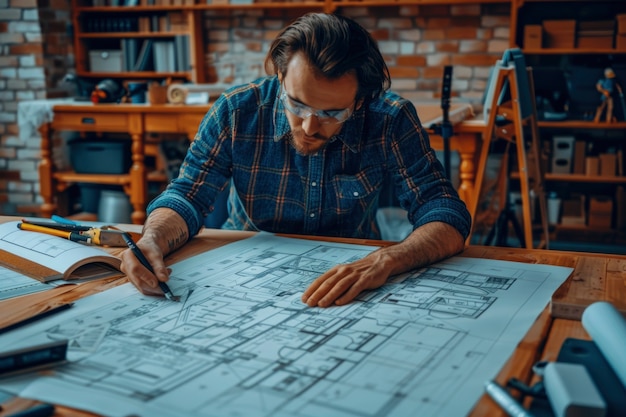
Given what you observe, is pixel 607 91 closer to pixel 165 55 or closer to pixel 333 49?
pixel 165 55

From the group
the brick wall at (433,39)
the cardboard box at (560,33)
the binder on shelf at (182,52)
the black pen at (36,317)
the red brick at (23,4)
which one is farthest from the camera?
the binder on shelf at (182,52)

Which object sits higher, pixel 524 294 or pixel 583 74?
pixel 583 74

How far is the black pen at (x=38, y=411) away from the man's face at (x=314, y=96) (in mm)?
881

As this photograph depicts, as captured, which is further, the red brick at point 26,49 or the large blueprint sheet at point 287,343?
the red brick at point 26,49

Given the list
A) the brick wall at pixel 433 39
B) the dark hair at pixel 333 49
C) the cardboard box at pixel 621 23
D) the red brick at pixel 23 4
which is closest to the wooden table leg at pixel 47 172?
the red brick at pixel 23 4

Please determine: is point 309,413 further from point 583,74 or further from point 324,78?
point 583,74

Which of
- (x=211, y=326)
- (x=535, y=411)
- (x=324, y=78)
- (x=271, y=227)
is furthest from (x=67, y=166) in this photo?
(x=535, y=411)

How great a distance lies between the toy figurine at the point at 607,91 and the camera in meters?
4.10

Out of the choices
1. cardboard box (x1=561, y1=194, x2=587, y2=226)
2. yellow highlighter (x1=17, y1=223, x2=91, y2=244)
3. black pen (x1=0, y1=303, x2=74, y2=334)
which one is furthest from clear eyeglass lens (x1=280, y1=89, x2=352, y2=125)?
cardboard box (x1=561, y1=194, x2=587, y2=226)

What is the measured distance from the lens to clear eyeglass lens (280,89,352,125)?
4.70ft

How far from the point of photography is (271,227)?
5.66 ft

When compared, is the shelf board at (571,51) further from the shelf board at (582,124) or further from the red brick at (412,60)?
the red brick at (412,60)

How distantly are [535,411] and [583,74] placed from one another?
394 cm

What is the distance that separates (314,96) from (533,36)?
3373 mm
